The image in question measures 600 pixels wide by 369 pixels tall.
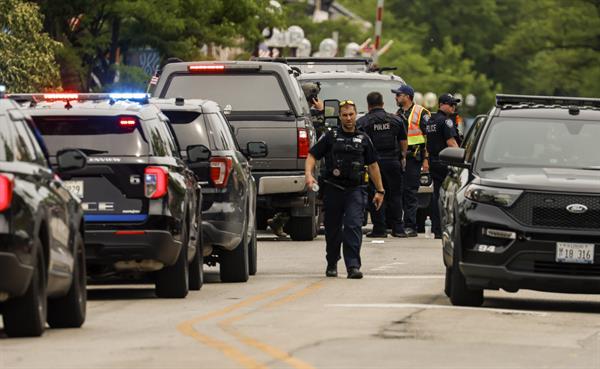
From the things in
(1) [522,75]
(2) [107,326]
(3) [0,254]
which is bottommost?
(1) [522,75]

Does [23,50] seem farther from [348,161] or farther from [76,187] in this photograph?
[76,187]

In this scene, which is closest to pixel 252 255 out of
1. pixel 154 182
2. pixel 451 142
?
pixel 154 182

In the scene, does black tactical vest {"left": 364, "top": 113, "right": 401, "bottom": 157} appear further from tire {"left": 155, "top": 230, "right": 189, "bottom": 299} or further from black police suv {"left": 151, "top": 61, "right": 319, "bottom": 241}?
tire {"left": 155, "top": 230, "right": 189, "bottom": 299}

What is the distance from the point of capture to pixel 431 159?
28.2m

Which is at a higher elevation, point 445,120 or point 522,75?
point 445,120

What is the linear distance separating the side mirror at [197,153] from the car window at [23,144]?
5252 mm

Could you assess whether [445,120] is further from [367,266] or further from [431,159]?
[367,266]

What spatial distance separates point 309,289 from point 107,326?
178 inches

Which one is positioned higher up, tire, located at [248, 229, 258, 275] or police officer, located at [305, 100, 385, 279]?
police officer, located at [305, 100, 385, 279]

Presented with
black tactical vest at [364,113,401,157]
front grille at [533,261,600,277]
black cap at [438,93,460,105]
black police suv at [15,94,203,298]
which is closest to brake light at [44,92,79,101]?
black police suv at [15,94,203,298]

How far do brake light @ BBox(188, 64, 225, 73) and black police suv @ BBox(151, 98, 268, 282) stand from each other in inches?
189

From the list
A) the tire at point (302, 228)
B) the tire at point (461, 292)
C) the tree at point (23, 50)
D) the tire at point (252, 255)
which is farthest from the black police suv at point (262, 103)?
the tree at point (23, 50)

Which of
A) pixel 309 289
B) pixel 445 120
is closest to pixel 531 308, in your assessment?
pixel 309 289

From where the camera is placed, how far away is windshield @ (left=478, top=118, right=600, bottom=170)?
17656mm
